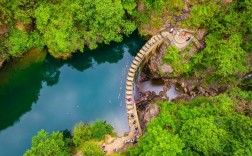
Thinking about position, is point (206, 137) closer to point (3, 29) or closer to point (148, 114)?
point (148, 114)

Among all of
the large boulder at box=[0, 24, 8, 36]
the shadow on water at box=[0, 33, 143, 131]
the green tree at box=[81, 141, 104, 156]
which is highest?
the large boulder at box=[0, 24, 8, 36]

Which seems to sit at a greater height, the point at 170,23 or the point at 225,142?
the point at 170,23

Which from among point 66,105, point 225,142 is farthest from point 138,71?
point 225,142

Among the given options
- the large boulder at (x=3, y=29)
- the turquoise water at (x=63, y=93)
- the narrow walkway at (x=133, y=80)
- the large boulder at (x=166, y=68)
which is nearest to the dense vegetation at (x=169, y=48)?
the large boulder at (x=3, y=29)

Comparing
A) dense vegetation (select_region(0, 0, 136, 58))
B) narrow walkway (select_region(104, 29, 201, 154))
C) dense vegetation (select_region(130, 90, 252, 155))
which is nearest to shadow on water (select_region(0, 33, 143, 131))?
dense vegetation (select_region(0, 0, 136, 58))

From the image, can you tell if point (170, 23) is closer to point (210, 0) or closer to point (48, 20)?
point (210, 0)

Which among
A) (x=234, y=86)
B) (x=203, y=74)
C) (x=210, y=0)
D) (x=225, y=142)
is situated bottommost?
(x=225, y=142)

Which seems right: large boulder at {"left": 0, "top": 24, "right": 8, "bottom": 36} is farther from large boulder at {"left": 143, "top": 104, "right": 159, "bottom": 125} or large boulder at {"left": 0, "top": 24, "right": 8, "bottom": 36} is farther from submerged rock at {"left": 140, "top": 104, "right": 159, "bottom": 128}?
→ large boulder at {"left": 143, "top": 104, "right": 159, "bottom": 125}

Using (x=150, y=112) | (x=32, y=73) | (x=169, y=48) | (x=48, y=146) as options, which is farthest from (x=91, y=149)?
(x=169, y=48)
